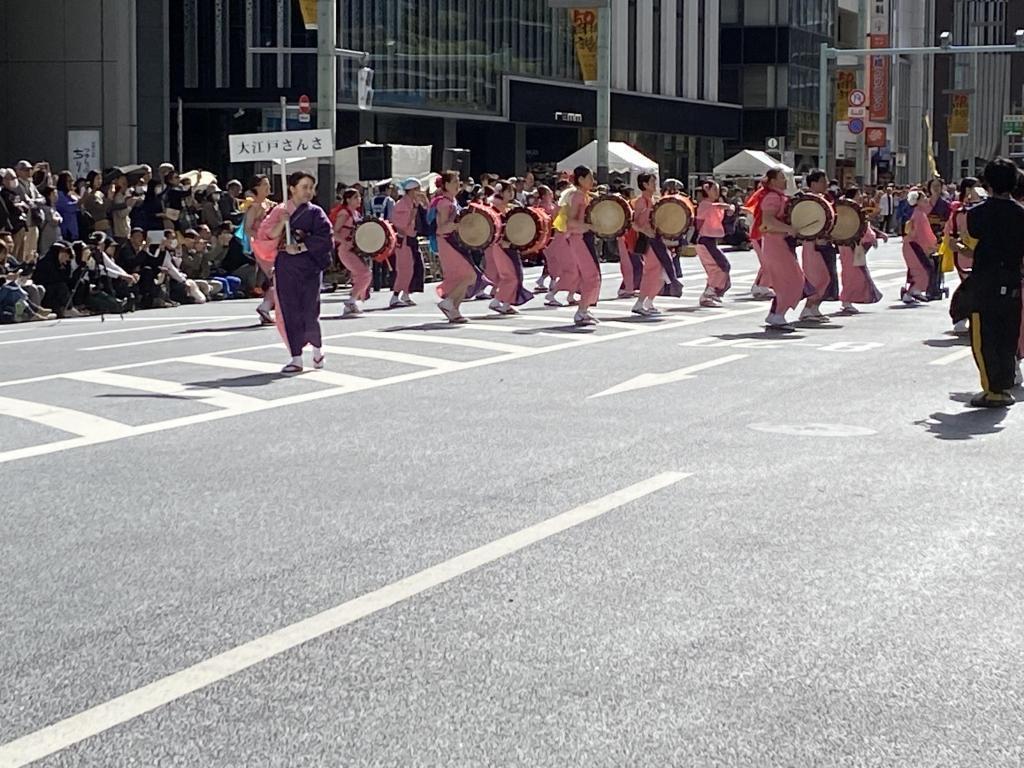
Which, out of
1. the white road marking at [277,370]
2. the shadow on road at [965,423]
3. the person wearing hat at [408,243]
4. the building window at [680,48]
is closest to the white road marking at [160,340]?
the white road marking at [277,370]

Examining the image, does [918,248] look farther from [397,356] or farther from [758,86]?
[758,86]

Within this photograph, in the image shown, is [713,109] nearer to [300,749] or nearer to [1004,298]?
[1004,298]

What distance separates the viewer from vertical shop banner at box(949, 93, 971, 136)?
108 metres

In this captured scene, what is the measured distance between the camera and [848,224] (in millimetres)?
23766

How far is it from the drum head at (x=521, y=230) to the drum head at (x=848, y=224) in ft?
12.4

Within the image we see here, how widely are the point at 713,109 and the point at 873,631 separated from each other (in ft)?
253

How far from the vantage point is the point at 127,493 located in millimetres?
9727

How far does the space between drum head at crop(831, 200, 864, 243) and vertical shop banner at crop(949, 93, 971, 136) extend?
8734 centimetres

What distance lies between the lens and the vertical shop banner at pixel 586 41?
167ft

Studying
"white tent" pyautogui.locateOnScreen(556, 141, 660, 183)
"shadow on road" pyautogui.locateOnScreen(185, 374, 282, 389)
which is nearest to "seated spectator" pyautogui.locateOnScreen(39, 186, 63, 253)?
"shadow on road" pyautogui.locateOnScreen(185, 374, 282, 389)

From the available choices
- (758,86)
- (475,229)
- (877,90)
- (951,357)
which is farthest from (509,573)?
(877,90)

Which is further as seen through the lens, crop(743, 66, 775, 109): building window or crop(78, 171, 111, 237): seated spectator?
crop(743, 66, 775, 109): building window

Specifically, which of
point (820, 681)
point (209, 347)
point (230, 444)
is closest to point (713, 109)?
point (209, 347)

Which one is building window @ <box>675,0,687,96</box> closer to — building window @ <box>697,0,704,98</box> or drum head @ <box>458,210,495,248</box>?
building window @ <box>697,0,704,98</box>
